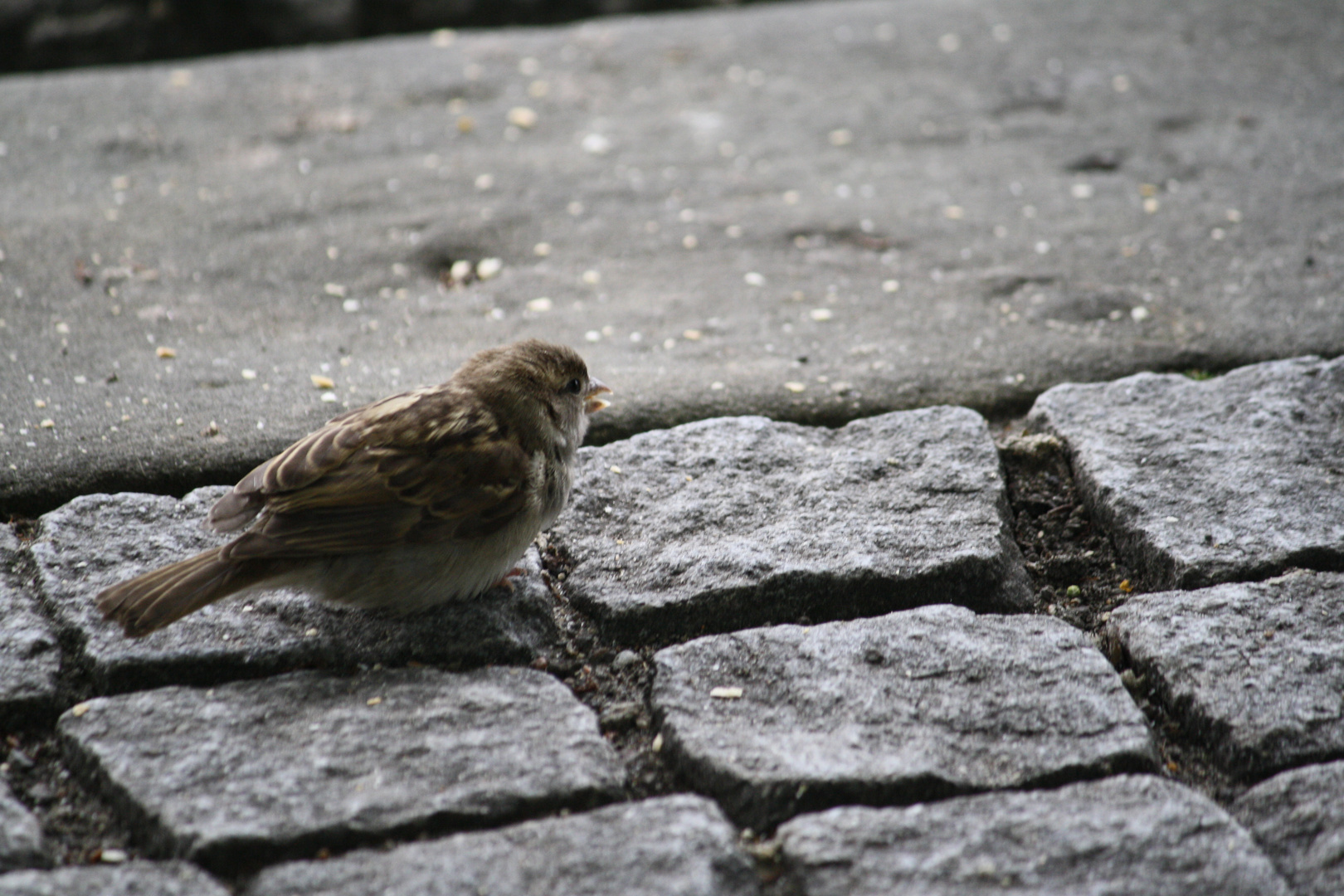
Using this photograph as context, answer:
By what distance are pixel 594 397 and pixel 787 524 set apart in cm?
67

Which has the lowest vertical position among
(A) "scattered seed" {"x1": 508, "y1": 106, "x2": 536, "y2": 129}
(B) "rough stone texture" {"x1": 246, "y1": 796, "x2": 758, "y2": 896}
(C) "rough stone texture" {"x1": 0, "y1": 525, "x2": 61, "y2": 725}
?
(B) "rough stone texture" {"x1": 246, "y1": 796, "x2": 758, "y2": 896}

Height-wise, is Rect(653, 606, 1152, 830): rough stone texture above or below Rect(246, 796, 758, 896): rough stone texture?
below

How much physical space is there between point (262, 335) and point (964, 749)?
8.69 feet

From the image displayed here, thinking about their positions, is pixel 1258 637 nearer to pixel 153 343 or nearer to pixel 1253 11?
pixel 153 343

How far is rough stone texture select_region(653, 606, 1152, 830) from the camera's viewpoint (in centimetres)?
218

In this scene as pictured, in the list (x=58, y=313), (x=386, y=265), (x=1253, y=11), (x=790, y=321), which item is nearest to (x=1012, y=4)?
(x=1253, y=11)

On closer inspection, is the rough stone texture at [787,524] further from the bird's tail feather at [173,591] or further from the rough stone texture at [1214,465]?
the bird's tail feather at [173,591]

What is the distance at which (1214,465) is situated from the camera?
10.1ft

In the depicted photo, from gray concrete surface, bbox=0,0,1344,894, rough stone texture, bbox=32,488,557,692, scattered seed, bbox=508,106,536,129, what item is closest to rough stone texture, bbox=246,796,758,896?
gray concrete surface, bbox=0,0,1344,894

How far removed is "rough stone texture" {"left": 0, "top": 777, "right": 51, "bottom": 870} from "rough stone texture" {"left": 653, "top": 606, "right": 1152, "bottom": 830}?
3.72ft

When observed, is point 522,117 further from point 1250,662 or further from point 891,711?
point 1250,662

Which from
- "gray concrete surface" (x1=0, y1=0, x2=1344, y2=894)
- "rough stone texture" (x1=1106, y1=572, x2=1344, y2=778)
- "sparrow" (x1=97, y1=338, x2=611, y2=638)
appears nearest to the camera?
"gray concrete surface" (x1=0, y1=0, x2=1344, y2=894)

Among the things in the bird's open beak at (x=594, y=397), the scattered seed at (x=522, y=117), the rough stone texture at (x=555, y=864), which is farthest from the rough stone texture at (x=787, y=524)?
the scattered seed at (x=522, y=117)

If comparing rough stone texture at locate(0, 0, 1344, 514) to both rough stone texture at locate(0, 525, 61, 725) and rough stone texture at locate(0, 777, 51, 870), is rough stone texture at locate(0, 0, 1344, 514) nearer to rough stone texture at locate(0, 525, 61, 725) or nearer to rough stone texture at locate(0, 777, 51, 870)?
rough stone texture at locate(0, 525, 61, 725)
